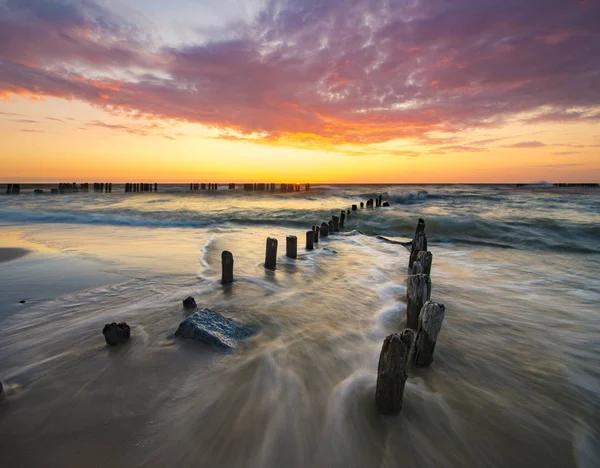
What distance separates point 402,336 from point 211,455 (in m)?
2.04

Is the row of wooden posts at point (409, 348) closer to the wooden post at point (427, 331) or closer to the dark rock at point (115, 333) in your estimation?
the wooden post at point (427, 331)

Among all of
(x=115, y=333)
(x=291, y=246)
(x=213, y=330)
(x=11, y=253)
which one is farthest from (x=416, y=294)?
(x=11, y=253)

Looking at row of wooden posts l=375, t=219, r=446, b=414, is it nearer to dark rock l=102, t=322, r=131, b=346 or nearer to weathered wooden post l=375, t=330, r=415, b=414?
weathered wooden post l=375, t=330, r=415, b=414

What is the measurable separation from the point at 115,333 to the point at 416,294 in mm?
4500

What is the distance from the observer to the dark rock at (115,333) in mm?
4463

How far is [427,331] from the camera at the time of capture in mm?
→ 4152

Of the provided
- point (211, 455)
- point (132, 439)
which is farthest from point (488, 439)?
point (132, 439)

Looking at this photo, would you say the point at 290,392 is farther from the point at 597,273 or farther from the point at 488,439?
the point at 597,273

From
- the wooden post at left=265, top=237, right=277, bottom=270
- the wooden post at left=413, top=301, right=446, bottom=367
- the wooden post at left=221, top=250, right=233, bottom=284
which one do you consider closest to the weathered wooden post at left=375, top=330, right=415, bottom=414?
the wooden post at left=413, top=301, right=446, bottom=367

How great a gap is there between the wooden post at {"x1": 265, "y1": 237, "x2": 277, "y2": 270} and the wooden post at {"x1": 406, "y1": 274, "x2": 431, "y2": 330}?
4.36 m

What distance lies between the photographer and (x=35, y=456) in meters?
2.68

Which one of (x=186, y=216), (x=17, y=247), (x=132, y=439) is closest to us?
(x=132, y=439)

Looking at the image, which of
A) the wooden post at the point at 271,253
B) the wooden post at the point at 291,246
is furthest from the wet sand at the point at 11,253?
the wooden post at the point at 291,246

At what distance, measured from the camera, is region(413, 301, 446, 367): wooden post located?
3.98 metres
